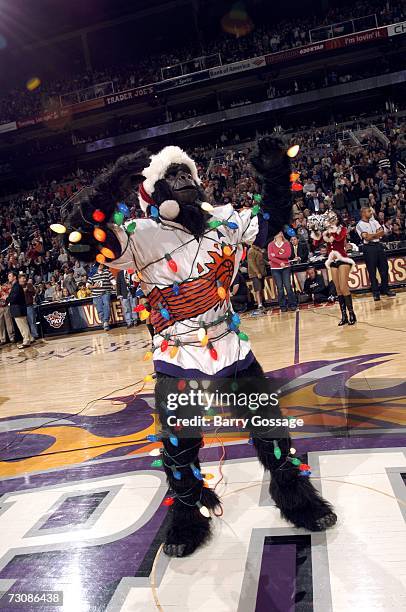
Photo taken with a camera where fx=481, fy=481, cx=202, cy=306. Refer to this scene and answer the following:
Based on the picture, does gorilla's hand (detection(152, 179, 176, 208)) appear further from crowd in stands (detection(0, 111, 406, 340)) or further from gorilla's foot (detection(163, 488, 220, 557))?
crowd in stands (detection(0, 111, 406, 340))

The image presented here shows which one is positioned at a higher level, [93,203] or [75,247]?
[93,203]

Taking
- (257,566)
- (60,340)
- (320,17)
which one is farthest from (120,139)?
(257,566)

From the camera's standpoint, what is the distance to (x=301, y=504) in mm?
2109

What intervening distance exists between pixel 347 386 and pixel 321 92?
19.3 meters

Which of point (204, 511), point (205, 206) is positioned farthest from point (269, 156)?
point (204, 511)

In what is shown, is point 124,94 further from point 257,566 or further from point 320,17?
point 257,566

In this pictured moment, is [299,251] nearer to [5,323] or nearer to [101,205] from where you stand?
[5,323]

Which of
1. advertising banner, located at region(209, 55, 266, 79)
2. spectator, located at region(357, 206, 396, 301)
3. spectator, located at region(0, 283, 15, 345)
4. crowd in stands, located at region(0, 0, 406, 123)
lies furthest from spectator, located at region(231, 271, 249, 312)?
crowd in stands, located at region(0, 0, 406, 123)

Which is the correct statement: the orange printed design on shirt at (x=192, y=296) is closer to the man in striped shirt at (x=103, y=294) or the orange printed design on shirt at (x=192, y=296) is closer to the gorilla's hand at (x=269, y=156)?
the gorilla's hand at (x=269, y=156)

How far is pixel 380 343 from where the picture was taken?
5125 mm

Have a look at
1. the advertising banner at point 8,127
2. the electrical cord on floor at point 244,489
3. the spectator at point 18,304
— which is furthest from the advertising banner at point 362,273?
the advertising banner at point 8,127

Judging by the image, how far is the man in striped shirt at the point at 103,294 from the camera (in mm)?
9469

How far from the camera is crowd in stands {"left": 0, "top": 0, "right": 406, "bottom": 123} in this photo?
67.2ft

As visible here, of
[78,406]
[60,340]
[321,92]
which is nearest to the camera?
[78,406]
